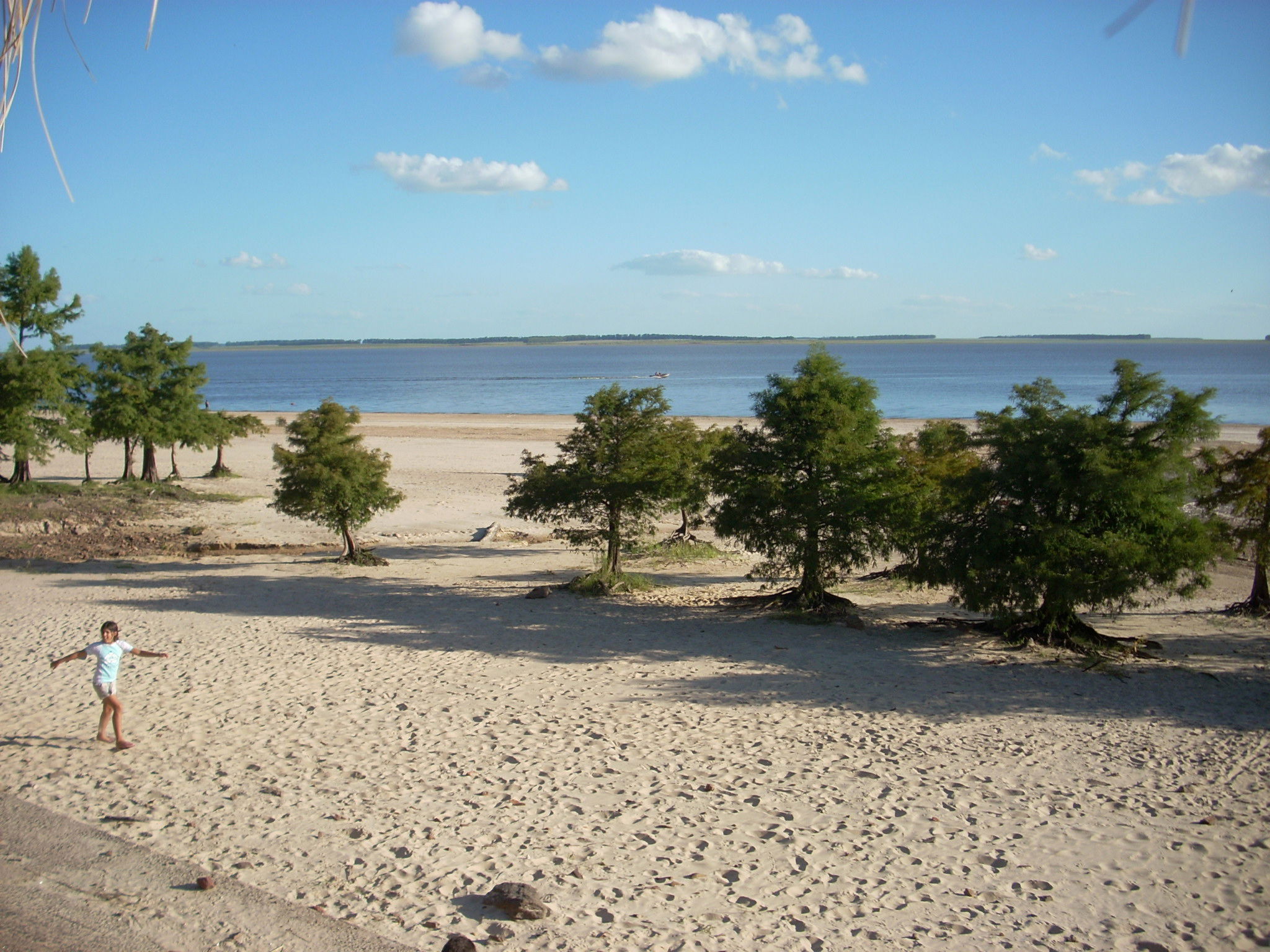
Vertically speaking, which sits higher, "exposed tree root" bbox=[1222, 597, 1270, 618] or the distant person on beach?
the distant person on beach

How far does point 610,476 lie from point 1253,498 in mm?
12442

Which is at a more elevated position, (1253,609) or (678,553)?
(1253,609)

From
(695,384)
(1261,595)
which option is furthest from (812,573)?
(695,384)

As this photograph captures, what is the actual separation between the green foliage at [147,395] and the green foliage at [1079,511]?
90.0 ft

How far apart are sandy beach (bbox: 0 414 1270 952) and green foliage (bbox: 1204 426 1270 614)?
3.89 ft

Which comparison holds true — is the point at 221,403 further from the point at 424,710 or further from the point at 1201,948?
the point at 1201,948

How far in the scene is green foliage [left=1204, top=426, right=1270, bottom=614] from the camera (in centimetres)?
1609

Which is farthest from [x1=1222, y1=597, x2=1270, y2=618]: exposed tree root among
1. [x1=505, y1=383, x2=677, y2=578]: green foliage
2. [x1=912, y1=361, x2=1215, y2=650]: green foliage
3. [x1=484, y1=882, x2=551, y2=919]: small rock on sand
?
[x1=484, y1=882, x2=551, y2=919]: small rock on sand

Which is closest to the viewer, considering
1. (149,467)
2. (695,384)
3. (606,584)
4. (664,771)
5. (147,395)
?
(664,771)

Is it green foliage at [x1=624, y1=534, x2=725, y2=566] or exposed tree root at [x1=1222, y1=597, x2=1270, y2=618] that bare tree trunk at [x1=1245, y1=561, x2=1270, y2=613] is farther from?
green foliage at [x1=624, y1=534, x2=725, y2=566]

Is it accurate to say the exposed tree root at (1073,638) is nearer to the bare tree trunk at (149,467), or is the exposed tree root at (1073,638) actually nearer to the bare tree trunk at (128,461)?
the bare tree trunk at (149,467)

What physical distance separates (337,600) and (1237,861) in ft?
51.3

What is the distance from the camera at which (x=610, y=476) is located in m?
19.0

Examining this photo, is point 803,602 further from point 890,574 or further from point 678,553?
point 678,553
